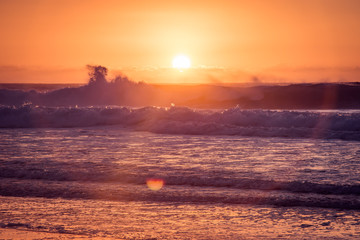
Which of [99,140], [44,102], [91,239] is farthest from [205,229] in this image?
[44,102]

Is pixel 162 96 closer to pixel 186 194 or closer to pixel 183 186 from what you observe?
pixel 183 186

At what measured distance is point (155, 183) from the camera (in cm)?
735

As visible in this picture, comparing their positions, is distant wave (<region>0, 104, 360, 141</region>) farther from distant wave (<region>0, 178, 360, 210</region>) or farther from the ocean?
distant wave (<region>0, 178, 360, 210</region>)

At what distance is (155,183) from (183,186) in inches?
17.7

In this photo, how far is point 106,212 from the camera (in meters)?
5.82

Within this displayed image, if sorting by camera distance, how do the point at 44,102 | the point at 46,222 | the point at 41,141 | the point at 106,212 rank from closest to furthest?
the point at 46,222
the point at 106,212
the point at 41,141
the point at 44,102

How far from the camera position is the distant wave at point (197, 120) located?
15.5 meters

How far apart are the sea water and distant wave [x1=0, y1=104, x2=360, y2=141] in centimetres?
113

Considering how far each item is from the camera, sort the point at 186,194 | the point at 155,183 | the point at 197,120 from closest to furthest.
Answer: the point at 186,194
the point at 155,183
the point at 197,120

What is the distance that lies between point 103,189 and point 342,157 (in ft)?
16.7

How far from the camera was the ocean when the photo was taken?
5.22 m

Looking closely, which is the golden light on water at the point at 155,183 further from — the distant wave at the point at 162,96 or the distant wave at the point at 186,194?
the distant wave at the point at 162,96

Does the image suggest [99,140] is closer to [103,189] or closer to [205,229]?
[103,189]

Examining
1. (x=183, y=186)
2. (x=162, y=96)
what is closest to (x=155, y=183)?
(x=183, y=186)
